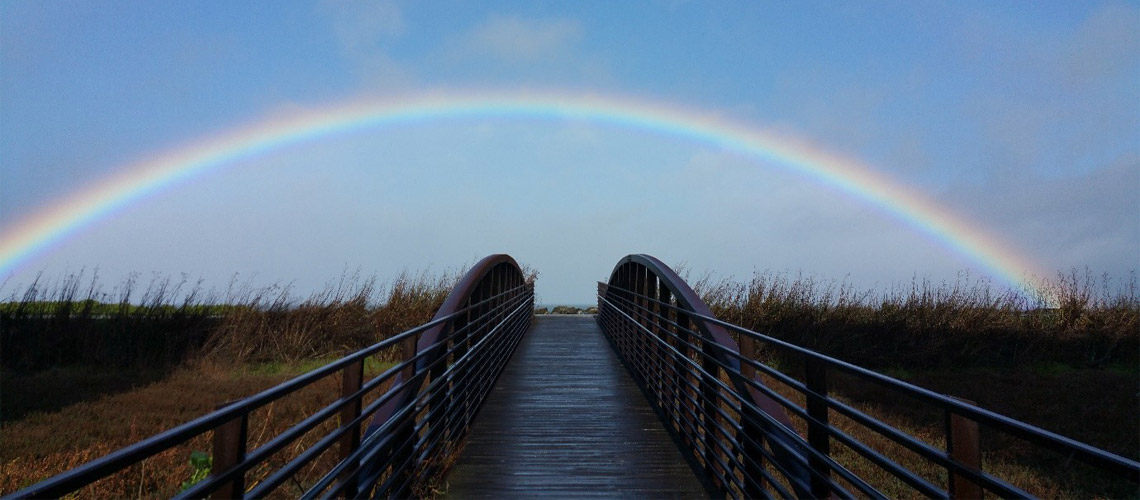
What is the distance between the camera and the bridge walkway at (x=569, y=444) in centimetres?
436

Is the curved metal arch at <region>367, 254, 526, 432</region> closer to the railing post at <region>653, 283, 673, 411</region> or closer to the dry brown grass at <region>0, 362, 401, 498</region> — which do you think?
the dry brown grass at <region>0, 362, 401, 498</region>

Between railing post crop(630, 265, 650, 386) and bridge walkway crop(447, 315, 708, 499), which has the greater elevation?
railing post crop(630, 265, 650, 386)

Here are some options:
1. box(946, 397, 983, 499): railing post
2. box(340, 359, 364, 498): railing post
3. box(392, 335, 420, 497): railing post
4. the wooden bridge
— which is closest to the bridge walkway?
the wooden bridge

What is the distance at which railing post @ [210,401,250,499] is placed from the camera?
192 cm

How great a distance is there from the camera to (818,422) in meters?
2.98

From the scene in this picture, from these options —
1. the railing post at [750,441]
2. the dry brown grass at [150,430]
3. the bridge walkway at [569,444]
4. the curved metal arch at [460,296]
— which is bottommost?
the dry brown grass at [150,430]

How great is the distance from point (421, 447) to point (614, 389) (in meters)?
3.93

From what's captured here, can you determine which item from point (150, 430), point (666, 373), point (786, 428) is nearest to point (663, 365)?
point (666, 373)

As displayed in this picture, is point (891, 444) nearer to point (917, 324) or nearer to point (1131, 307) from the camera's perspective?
point (917, 324)

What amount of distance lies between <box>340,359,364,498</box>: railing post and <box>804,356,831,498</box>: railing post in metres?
1.98

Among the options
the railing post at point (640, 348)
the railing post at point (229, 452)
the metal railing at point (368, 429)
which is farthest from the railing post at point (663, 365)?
the railing post at point (229, 452)

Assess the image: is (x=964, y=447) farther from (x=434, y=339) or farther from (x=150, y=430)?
(x=150, y=430)

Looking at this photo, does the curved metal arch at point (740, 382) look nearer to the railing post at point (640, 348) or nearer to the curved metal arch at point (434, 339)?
the railing post at point (640, 348)

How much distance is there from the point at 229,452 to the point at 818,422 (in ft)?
7.50
